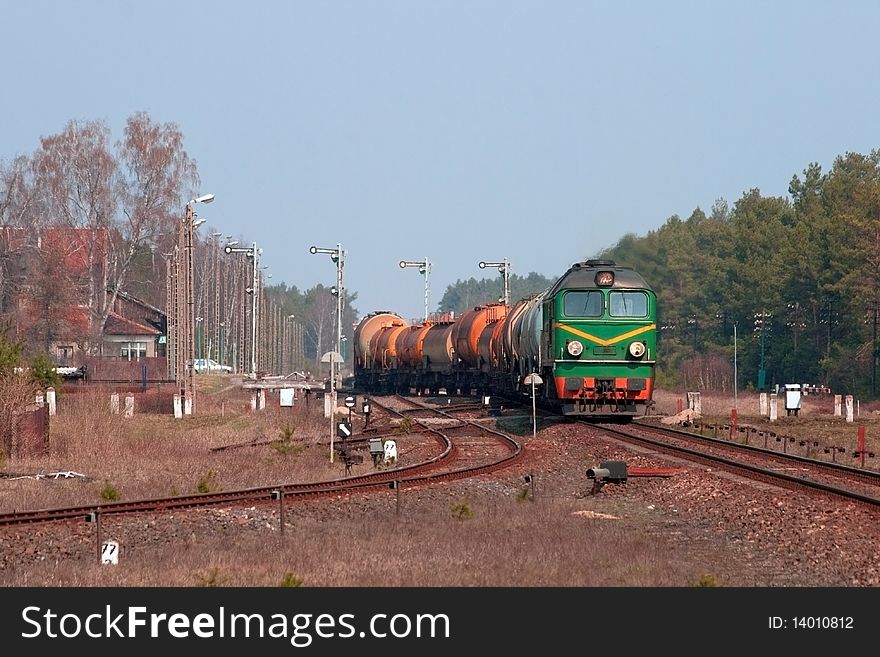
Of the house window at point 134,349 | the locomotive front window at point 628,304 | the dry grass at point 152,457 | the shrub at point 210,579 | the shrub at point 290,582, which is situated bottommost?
the dry grass at point 152,457

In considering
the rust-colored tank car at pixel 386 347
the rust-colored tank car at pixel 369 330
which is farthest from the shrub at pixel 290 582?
the rust-colored tank car at pixel 369 330

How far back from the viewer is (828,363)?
206ft

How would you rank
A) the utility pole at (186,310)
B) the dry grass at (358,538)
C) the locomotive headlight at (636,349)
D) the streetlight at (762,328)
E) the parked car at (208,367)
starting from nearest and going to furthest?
the dry grass at (358,538) → the locomotive headlight at (636,349) → the utility pole at (186,310) → the streetlight at (762,328) → the parked car at (208,367)

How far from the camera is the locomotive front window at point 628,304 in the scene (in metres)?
27.1

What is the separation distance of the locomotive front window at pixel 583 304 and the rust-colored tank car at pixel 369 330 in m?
36.2

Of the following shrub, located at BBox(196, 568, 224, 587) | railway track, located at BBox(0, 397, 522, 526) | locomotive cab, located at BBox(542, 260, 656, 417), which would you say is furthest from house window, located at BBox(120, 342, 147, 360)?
shrub, located at BBox(196, 568, 224, 587)

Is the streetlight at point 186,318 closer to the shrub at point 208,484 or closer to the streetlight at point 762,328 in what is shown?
the shrub at point 208,484

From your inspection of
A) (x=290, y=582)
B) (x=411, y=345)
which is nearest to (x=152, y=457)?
(x=290, y=582)

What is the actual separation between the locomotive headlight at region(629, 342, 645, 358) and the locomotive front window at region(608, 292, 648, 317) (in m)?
0.66

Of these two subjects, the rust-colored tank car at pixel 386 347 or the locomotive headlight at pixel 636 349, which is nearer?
the locomotive headlight at pixel 636 349

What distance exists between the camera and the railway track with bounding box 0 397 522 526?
14.7m

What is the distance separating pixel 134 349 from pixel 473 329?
142 feet
